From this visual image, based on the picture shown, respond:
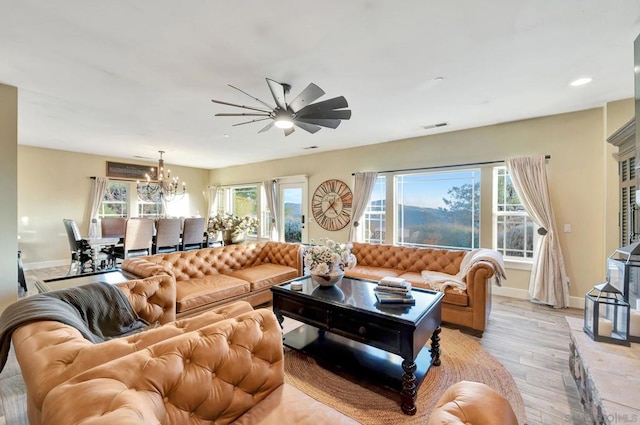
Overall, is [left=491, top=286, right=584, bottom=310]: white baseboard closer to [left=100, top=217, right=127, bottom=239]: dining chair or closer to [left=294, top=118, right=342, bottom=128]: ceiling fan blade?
[left=294, top=118, right=342, bottom=128]: ceiling fan blade

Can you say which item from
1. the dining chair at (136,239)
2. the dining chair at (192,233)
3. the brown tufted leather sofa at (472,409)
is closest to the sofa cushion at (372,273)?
the brown tufted leather sofa at (472,409)

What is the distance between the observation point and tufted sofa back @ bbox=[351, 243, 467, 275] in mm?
3768

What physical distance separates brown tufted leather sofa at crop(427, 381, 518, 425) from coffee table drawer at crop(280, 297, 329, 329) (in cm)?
152

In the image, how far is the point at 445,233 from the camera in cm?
479

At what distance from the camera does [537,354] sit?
256 cm

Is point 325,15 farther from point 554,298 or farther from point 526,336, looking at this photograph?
point 554,298

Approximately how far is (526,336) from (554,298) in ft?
4.08

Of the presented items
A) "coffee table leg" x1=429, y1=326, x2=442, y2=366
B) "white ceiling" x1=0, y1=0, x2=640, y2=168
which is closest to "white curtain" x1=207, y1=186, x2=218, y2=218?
"white ceiling" x1=0, y1=0, x2=640, y2=168

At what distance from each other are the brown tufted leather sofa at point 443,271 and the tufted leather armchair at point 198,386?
2.32m

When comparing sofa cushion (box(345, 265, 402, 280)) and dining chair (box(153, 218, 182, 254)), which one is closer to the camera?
sofa cushion (box(345, 265, 402, 280))

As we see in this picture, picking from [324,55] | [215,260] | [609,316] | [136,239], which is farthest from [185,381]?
[136,239]

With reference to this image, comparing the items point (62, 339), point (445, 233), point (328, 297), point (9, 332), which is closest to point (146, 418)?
point (62, 339)

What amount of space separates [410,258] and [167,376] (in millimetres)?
3610

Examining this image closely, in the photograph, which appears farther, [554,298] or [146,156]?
[146,156]
